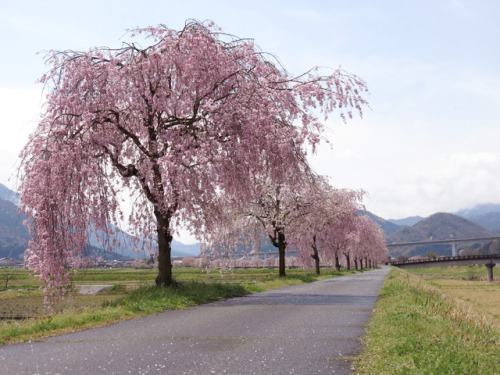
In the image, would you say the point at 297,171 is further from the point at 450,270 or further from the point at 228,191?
the point at 450,270

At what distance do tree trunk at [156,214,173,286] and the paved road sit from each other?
6.83 m

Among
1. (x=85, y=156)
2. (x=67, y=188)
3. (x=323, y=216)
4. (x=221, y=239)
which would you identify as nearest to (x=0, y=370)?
(x=67, y=188)

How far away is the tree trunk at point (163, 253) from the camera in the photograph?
20531 mm

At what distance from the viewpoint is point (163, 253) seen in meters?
20.8

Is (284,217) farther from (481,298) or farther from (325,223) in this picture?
(481,298)

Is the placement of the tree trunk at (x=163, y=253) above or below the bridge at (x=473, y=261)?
above

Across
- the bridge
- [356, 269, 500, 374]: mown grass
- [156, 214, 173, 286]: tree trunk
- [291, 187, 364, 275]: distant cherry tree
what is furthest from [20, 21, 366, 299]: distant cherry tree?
the bridge

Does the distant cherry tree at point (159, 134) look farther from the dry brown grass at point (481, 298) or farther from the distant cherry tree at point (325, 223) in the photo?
the distant cherry tree at point (325, 223)

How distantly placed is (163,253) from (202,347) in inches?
487

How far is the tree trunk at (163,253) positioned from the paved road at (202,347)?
6826 mm

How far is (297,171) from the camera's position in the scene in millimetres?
20344

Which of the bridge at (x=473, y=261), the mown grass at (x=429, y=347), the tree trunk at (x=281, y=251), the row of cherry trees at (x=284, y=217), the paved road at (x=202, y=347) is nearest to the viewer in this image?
the mown grass at (x=429, y=347)

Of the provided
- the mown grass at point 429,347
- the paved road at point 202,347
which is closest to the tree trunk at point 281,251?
the paved road at point 202,347

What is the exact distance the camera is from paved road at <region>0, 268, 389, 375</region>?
23.8 feet
